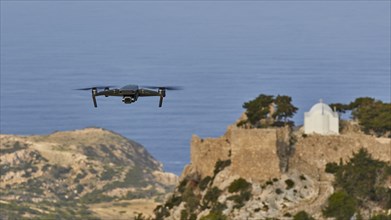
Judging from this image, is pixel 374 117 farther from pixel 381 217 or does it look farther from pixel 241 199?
pixel 241 199

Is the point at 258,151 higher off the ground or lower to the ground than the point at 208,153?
higher

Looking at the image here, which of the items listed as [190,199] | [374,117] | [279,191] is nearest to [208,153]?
[190,199]

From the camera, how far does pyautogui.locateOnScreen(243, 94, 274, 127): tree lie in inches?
5630

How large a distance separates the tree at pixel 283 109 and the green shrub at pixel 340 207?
491 inches

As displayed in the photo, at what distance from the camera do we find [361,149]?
135500 mm

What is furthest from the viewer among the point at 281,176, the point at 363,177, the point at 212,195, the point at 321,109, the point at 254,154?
the point at 321,109

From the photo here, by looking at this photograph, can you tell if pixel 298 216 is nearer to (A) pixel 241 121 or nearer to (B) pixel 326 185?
(B) pixel 326 185

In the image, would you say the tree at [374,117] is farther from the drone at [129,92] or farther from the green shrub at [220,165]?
the drone at [129,92]

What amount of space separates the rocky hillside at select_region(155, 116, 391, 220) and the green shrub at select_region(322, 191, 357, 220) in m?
0.56

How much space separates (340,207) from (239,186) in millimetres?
7215

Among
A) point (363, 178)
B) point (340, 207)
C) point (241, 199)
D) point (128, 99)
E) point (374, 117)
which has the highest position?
point (128, 99)

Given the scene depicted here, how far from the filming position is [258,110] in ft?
473

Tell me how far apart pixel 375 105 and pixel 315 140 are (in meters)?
11.6

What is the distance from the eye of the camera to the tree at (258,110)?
143m
